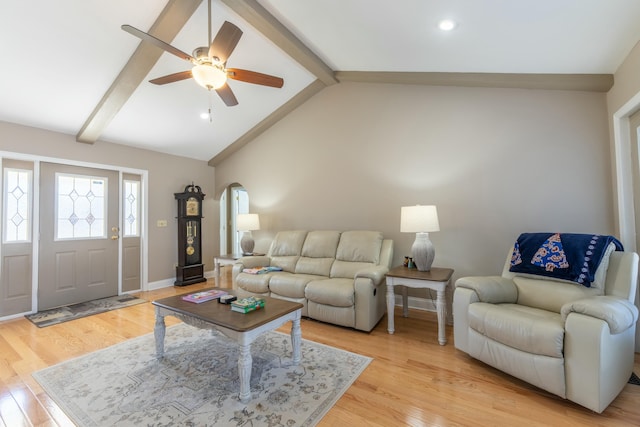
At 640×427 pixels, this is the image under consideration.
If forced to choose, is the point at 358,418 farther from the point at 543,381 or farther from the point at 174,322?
the point at 174,322

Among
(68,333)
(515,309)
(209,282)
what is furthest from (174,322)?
(515,309)

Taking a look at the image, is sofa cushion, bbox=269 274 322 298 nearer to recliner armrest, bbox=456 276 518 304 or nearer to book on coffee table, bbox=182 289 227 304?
book on coffee table, bbox=182 289 227 304

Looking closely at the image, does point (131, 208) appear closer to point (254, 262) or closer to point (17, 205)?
point (17, 205)

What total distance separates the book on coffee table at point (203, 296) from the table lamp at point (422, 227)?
6.40 ft

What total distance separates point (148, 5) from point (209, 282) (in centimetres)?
406

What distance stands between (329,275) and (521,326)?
202 cm

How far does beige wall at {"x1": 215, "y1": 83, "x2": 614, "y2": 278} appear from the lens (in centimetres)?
273

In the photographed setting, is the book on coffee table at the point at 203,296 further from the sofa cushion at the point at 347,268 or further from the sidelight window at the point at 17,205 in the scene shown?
the sidelight window at the point at 17,205

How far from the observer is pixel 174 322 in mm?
3223

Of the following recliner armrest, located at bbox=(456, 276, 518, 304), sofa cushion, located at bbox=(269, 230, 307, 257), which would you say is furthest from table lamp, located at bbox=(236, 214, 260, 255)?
recliner armrest, located at bbox=(456, 276, 518, 304)

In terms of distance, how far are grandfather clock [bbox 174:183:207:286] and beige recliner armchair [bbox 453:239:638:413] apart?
4272mm

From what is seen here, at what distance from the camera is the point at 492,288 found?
92.3 inches

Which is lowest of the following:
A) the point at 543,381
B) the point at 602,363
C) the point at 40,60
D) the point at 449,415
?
the point at 449,415

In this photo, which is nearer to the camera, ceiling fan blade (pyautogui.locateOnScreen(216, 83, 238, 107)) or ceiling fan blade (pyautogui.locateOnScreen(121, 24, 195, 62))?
ceiling fan blade (pyautogui.locateOnScreen(121, 24, 195, 62))
